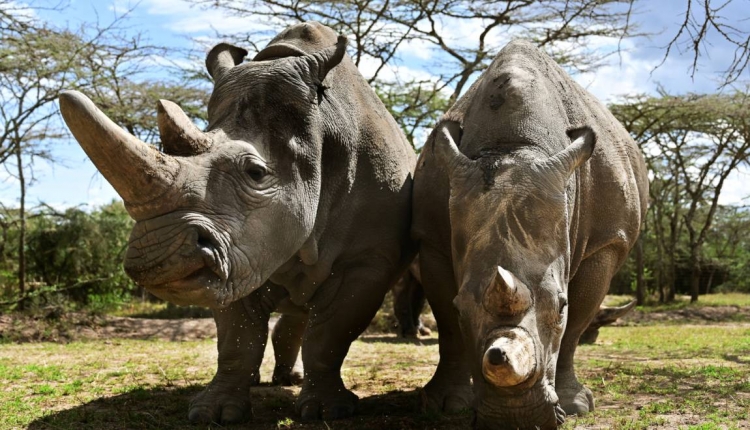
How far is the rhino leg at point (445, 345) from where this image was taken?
5.69 m

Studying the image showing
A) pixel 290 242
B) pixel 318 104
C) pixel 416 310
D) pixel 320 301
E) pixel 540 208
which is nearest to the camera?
pixel 540 208

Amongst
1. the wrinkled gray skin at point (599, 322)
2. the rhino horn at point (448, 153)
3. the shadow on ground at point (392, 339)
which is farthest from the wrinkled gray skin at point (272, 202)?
the shadow on ground at point (392, 339)

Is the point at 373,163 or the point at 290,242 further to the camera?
the point at 373,163

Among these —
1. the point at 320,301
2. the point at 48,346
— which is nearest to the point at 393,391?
the point at 320,301

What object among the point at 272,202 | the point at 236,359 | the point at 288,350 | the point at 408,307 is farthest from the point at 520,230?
the point at 408,307

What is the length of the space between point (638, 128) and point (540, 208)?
22.4 meters

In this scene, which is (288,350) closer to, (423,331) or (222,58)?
(222,58)

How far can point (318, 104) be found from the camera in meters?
5.56

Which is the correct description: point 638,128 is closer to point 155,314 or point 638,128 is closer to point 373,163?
point 155,314

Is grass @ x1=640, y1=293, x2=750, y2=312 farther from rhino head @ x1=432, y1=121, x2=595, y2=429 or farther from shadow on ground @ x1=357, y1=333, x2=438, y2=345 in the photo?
rhino head @ x1=432, y1=121, x2=595, y2=429

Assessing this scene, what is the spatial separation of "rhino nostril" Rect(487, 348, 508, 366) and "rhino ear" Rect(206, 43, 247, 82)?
285cm

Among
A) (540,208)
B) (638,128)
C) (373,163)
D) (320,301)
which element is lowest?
(320,301)

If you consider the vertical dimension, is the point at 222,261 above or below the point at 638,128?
below

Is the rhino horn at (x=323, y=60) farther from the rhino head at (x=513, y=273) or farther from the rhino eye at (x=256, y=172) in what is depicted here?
the rhino head at (x=513, y=273)
